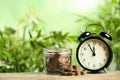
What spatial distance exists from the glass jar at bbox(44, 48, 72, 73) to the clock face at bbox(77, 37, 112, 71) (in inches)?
3.4

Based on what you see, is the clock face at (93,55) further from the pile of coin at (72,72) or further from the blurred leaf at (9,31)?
the blurred leaf at (9,31)

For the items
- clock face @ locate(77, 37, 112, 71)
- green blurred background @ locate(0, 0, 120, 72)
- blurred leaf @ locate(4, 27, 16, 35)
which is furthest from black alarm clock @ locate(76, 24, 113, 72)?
blurred leaf @ locate(4, 27, 16, 35)


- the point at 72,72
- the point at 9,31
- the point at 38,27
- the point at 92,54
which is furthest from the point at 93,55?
the point at 9,31

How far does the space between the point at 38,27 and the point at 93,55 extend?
672 millimetres

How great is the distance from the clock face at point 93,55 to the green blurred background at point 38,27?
46cm

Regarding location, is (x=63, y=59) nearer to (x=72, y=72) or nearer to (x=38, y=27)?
(x=72, y=72)

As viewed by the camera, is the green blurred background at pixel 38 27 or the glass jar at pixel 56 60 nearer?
the glass jar at pixel 56 60

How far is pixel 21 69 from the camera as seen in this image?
2438 mm

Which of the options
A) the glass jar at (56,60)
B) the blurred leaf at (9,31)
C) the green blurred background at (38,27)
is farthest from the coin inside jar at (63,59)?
the blurred leaf at (9,31)

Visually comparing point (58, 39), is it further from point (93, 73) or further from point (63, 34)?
point (93, 73)

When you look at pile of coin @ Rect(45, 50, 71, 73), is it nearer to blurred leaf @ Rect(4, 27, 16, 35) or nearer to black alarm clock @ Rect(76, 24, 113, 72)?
black alarm clock @ Rect(76, 24, 113, 72)

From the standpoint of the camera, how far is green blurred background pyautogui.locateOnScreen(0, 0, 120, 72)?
244cm

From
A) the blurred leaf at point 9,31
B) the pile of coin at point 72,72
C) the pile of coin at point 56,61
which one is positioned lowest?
the pile of coin at point 72,72

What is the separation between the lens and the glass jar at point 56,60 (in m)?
1.90
